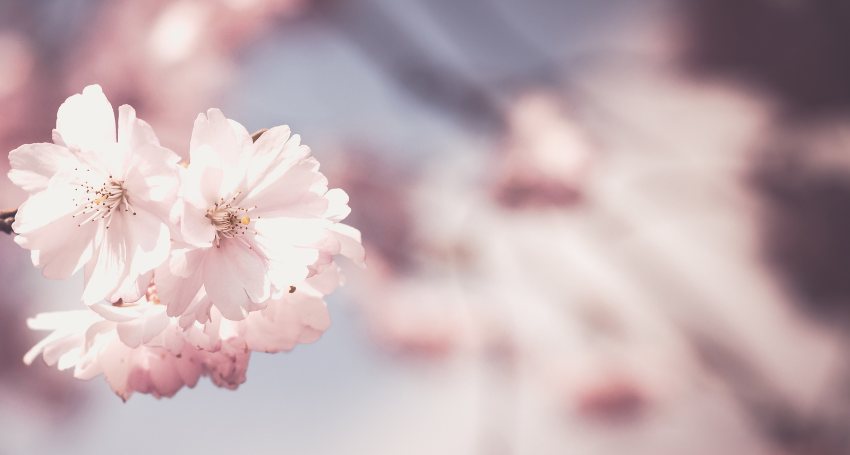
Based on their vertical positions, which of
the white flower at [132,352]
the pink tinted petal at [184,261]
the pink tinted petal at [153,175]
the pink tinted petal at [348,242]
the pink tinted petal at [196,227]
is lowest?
the white flower at [132,352]

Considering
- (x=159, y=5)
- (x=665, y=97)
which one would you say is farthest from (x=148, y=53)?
(x=665, y=97)

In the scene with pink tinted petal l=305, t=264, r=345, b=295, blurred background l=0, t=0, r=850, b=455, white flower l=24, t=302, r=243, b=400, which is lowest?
white flower l=24, t=302, r=243, b=400

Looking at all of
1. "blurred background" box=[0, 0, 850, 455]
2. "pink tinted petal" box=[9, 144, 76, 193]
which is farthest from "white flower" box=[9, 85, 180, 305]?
"blurred background" box=[0, 0, 850, 455]

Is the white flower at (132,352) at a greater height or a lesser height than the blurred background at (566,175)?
lesser

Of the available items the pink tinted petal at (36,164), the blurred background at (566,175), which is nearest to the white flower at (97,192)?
the pink tinted petal at (36,164)

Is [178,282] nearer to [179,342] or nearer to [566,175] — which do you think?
[179,342]

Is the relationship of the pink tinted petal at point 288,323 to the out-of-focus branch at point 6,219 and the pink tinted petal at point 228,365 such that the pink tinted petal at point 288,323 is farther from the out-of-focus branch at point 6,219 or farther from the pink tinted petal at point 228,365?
the out-of-focus branch at point 6,219

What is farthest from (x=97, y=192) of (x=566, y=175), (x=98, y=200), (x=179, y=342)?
(x=566, y=175)

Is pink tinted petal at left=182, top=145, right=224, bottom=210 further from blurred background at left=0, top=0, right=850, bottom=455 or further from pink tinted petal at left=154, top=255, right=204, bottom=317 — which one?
blurred background at left=0, top=0, right=850, bottom=455
